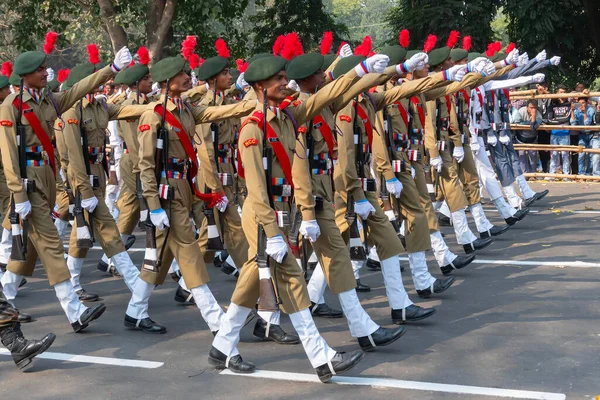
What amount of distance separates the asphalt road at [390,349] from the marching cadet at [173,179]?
0.47 meters

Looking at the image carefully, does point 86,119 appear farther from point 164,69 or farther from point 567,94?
point 567,94

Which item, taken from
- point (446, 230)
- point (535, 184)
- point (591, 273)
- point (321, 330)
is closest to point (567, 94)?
point (535, 184)

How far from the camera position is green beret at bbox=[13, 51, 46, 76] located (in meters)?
7.93

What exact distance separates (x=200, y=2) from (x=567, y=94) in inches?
322

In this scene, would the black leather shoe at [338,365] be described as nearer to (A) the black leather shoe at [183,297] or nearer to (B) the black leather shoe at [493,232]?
(A) the black leather shoe at [183,297]

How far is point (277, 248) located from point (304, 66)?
4.91 ft

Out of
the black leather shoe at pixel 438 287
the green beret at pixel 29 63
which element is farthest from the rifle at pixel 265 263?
the black leather shoe at pixel 438 287

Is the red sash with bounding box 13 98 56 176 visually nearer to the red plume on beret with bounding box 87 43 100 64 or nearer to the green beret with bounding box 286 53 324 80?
the red plume on beret with bounding box 87 43 100 64

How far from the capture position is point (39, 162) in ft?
26.3

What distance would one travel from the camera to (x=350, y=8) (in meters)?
112

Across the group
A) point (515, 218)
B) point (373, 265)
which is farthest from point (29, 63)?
point (515, 218)

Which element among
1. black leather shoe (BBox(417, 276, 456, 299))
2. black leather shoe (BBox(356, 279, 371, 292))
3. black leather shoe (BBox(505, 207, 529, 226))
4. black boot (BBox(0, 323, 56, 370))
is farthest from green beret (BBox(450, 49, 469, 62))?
black boot (BBox(0, 323, 56, 370))

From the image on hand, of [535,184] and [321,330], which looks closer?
[321,330]

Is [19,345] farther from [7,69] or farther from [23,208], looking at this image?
[7,69]
